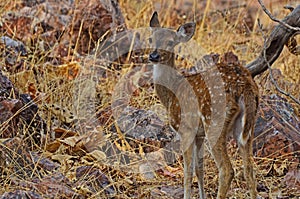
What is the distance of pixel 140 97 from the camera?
18.6ft

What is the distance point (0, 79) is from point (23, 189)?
52.3 inches

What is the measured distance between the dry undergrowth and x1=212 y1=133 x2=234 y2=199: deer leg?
508 millimetres

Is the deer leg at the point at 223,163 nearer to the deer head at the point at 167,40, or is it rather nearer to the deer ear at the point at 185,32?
the deer head at the point at 167,40

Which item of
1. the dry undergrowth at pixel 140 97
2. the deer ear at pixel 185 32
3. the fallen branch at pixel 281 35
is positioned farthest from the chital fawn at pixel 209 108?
the fallen branch at pixel 281 35

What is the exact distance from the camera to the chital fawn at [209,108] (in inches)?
152

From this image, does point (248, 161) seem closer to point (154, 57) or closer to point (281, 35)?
point (154, 57)

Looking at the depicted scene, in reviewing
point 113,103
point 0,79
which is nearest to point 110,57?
point 113,103

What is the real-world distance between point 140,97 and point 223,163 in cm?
192

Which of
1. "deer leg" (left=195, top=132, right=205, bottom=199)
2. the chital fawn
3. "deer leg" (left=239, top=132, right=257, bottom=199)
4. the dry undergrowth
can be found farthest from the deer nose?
the dry undergrowth

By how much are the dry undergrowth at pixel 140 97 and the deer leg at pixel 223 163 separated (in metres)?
0.51

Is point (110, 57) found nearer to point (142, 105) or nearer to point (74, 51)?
point (74, 51)

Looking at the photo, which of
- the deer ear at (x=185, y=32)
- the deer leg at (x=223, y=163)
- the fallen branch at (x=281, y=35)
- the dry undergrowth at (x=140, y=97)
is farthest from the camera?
the fallen branch at (x=281, y=35)

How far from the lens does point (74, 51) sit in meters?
6.20

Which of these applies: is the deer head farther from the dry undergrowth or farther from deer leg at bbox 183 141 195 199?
the dry undergrowth
